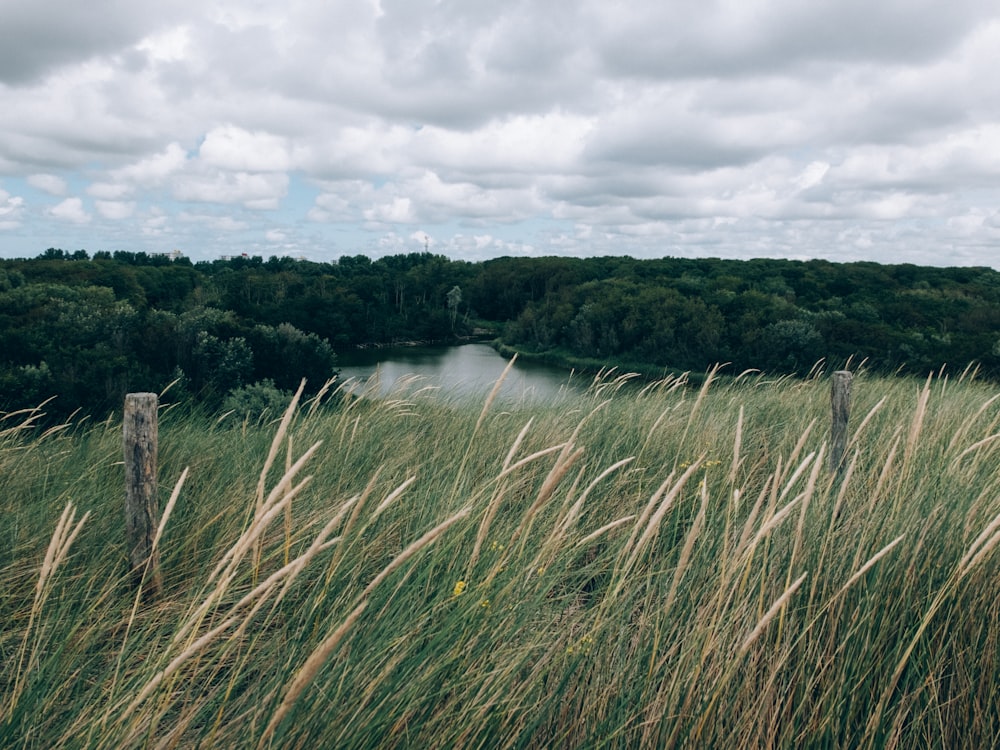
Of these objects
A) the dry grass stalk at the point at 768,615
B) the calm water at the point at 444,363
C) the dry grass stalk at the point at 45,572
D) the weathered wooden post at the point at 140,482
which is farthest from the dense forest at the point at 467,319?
the dry grass stalk at the point at 768,615

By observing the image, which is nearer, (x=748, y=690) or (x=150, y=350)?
(x=748, y=690)

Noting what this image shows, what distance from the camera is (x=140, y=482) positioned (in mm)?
2855

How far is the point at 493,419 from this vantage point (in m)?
5.26

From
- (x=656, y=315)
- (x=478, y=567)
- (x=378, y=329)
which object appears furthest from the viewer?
(x=378, y=329)

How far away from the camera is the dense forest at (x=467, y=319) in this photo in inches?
784

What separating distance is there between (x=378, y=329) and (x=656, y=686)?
64.1m

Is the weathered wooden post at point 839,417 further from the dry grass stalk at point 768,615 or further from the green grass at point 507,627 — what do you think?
the dry grass stalk at point 768,615

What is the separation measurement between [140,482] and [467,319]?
239 feet

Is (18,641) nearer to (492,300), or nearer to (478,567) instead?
(478,567)

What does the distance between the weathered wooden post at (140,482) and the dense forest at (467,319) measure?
4.32 meters

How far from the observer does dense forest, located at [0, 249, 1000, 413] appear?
19.9m

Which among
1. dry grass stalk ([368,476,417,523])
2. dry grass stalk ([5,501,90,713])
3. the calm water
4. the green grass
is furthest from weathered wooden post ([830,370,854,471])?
the calm water

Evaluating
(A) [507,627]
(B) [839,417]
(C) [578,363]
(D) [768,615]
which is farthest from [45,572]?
(C) [578,363]

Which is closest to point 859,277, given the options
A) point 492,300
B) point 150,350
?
point 492,300
